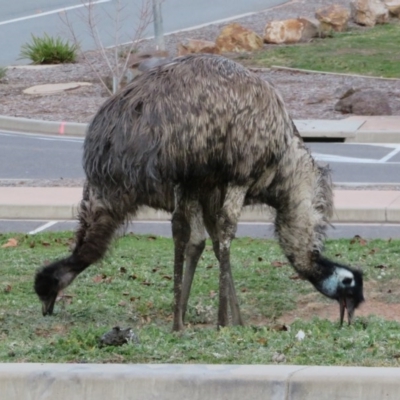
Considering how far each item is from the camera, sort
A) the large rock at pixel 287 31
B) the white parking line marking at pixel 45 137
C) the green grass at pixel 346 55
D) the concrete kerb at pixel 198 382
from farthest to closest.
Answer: the large rock at pixel 287 31
the green grass at pixel 346 55
the white parking line marking at pixel 45 137
the concrete kerb at pixel 198 382

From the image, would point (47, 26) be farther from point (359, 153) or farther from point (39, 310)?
point (39, 310)

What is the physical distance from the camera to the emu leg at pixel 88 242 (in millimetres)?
6996

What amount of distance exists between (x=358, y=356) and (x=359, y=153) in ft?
32.3

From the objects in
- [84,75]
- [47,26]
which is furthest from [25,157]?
[47,26]

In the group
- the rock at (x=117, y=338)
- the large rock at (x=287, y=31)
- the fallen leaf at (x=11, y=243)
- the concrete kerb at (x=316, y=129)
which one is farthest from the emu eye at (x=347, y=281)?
the large rock at (x=287, y=31)

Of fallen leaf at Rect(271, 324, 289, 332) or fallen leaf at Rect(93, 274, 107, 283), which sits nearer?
fallen leaf at Rect(271, 324, 289, 332)

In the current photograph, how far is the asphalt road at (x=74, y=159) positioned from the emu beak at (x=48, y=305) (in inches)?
260

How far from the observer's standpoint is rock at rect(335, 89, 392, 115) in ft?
58.4

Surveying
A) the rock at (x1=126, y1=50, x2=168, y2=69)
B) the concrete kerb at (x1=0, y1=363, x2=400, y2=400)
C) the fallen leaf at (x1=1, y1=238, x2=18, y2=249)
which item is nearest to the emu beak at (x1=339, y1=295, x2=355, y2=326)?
the concrete kerb at (x1=0, y1=363, x2=400, y2=400)

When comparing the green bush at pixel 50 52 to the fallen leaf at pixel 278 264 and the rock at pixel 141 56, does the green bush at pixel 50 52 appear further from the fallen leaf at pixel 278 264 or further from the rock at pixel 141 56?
the fallen leaf at pixel 278 264

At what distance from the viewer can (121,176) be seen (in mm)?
6789

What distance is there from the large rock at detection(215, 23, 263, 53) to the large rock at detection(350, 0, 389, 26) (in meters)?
3.45

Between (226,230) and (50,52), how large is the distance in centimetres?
→ 1670

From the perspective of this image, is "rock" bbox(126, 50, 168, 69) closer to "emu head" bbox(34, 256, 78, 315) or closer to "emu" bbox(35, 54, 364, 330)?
"emu" bbox(35, 54, 364, 330)
